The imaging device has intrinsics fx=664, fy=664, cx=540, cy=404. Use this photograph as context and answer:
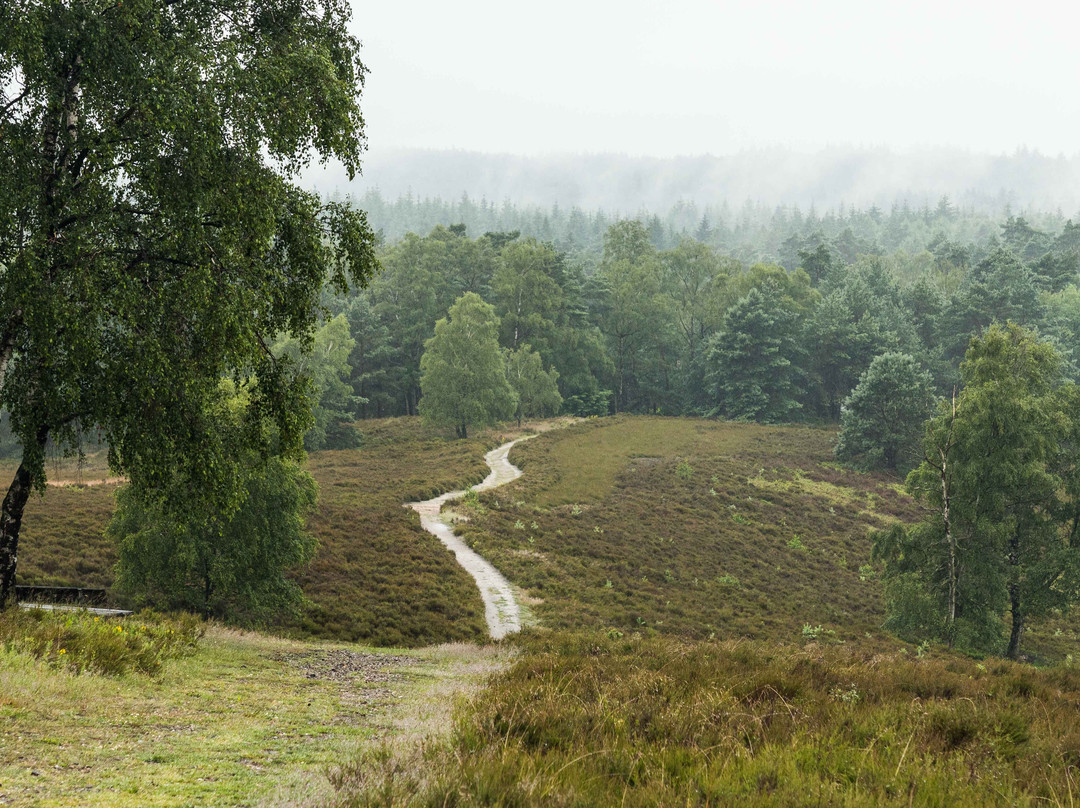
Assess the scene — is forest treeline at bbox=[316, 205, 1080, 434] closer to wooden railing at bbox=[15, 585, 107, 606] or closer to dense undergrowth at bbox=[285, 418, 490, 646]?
dense undergrowth at bbox=[285, 418, 490, 646]

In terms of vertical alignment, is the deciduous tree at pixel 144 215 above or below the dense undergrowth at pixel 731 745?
above

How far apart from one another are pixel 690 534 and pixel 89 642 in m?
27.9

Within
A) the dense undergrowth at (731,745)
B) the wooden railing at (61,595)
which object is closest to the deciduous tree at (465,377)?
the wooden railing at (61,595)

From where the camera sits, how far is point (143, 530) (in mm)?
15039

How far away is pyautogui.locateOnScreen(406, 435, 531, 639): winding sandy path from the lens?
61.7ft

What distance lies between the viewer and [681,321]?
257 feet

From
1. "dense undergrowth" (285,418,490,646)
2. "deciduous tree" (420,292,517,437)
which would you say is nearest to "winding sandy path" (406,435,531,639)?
"dense undergrowth" (285,418,490,646)

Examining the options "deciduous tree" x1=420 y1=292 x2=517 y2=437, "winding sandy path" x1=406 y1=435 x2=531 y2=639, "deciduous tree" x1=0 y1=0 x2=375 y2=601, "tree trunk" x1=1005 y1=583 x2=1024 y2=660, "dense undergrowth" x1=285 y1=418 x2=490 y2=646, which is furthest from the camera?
"deciduous tree" x1=420 y1=292 x2=517 y2=437

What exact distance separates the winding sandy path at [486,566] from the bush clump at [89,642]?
9.14 m

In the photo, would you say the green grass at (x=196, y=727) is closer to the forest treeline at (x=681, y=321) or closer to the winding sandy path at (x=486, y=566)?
the winding sandy path at (x=486, y=566)

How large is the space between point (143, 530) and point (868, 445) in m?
46.4

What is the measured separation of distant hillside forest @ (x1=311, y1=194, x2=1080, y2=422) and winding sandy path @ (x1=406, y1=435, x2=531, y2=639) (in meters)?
26.3

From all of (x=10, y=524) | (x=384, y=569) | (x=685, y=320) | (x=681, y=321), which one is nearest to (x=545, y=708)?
(x=10, y=524)

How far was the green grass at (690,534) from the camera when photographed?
2239 cm
